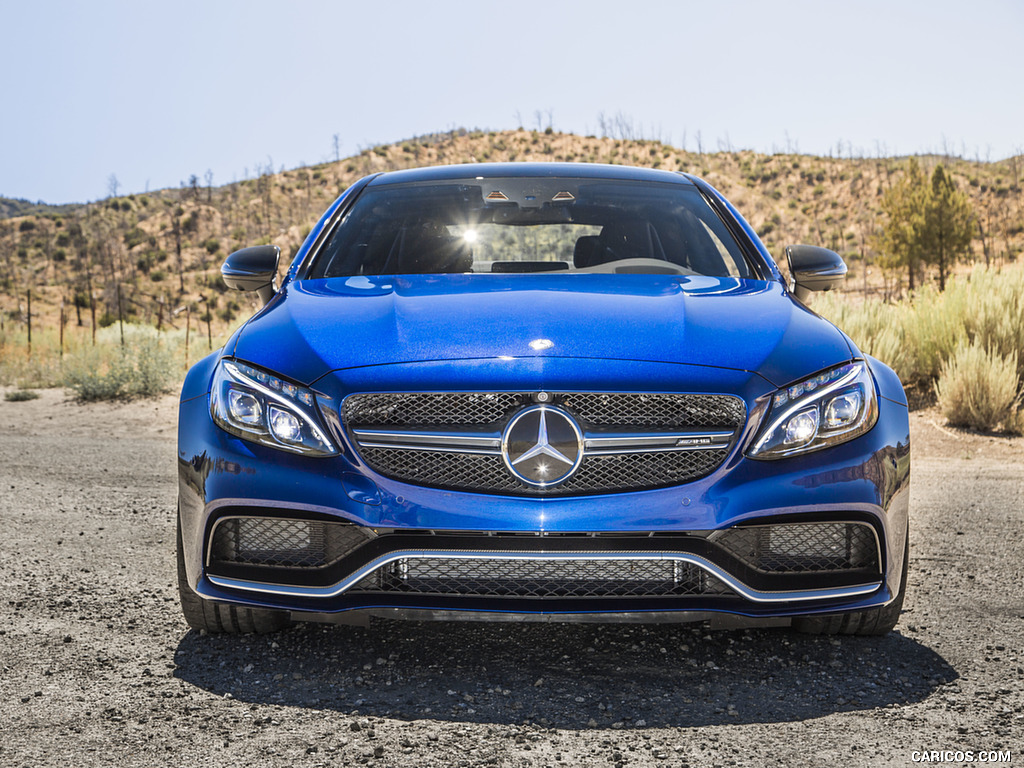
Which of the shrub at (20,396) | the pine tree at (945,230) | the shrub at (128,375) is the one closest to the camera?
the shrub at (128,375)

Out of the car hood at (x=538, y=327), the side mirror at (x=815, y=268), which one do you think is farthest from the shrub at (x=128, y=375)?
the side mirror at (x=815, y=268)

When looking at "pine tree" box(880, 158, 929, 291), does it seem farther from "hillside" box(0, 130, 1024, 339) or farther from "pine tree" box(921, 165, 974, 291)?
"hillside" box(0, 130, 1024, 339)

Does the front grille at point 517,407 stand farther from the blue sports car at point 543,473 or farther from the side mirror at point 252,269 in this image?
the side mirror at point 252,269

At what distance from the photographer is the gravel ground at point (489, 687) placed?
240cm

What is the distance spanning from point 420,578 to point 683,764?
0.83 metres

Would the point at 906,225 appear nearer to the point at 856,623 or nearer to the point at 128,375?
the point at 128,375

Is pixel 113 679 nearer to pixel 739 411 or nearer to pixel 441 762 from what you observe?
pixel 441 762

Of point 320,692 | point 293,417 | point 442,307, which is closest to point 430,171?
point 442,307

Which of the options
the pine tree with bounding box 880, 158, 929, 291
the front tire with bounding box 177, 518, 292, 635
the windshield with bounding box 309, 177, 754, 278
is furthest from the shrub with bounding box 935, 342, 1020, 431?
the pine tree with bounding box 880, 158, 929, 291

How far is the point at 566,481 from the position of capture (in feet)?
8.64

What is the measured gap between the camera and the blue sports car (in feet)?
8.55

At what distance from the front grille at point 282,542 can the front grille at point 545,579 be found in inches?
4.7

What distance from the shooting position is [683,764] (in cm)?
231

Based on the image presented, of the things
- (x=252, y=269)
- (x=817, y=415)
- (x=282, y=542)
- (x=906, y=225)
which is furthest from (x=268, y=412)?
(x=906, y=225)
